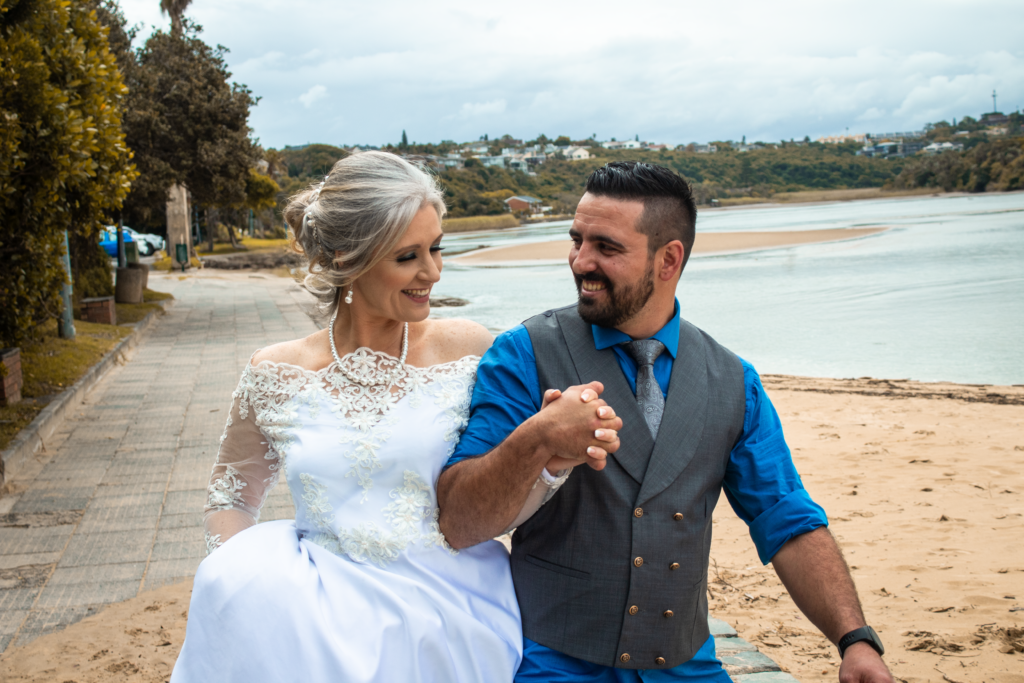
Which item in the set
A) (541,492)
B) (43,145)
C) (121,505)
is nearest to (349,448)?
(541,492)

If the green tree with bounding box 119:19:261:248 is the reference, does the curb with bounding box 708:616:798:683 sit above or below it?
below

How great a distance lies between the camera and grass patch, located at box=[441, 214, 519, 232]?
7000 centimetres

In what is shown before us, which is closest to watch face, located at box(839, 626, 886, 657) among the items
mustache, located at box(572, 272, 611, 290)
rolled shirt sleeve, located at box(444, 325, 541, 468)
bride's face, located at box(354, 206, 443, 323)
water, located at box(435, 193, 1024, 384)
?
rolled shirt sleeve, located at box(444, 325, 541, 468)

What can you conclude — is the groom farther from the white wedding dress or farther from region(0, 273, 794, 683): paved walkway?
region(0, 273, 794, 683): paved walkway

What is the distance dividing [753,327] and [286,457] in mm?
16852

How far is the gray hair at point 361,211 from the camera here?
2158 millimetres

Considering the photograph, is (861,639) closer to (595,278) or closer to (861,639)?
(861,639)

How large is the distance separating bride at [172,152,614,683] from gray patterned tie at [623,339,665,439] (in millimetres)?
357

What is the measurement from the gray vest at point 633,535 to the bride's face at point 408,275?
1.35 feet

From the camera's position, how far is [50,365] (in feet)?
31.2

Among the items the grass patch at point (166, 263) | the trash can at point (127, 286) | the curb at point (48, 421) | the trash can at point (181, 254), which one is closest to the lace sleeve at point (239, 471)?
the curb at point (48, 421)

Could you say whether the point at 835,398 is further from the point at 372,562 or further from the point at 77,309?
the point at 77,309

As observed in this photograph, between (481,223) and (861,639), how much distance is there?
70.5m

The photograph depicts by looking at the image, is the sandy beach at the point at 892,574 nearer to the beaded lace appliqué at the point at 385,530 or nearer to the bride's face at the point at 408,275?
the beaded lace appliqué at the point at 385,530
